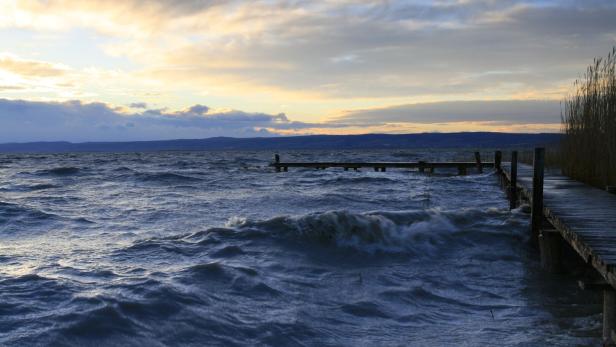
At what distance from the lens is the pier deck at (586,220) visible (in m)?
6.20

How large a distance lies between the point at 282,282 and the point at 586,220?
5246 mm

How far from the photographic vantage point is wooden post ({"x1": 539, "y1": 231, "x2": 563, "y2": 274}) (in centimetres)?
992

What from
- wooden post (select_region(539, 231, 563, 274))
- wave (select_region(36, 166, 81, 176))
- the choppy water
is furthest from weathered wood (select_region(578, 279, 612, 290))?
wave (select_region(36, 166, 81, 176))

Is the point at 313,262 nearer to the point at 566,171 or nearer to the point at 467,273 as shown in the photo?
the point at 467,273

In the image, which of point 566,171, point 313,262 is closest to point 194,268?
point 313,262

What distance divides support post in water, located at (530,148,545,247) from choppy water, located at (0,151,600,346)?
70 centimetres

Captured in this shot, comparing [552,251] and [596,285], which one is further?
[552,251]

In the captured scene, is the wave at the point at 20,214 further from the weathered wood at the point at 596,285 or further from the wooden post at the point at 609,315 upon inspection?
the wooden post at the point at 609,315

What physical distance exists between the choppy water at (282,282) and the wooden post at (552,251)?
0.26 m

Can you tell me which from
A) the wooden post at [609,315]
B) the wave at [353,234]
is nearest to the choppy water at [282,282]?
the wave at [353,234]

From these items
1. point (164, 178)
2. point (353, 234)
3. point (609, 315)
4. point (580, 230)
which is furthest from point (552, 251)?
point (164, 178)

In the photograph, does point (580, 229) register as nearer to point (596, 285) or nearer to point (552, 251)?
point (552, 251)

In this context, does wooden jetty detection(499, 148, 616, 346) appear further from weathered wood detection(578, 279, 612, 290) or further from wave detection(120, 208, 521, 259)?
wave detection(120, 208, 521, 259)

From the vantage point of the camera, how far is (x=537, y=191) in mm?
11445
